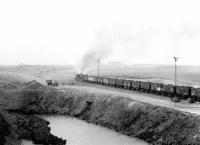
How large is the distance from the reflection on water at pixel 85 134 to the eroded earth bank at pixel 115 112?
1.48 metres

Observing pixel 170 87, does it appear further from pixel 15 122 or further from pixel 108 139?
pixel 15 122

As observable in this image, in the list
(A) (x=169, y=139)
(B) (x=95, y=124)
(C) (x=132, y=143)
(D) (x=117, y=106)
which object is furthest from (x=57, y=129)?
(A) (x=169, y=139)

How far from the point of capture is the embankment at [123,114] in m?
44.0

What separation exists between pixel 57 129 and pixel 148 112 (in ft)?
52.8

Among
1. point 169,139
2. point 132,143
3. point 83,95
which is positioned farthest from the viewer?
point 83,95

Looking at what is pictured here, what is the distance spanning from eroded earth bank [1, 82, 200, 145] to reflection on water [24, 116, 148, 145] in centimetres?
148

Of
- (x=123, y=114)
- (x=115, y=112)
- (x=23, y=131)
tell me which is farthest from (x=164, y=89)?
(x=23, y=131)

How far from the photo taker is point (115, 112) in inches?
2311

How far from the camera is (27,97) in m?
78.4

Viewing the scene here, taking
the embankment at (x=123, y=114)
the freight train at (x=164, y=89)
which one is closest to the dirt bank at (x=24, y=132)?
the embankment at (x=123, y=114)

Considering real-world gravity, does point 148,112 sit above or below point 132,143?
above

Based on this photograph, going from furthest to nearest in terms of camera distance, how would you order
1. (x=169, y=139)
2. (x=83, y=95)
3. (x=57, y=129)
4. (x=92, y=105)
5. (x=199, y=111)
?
(x=83, y=95) → (x=92, y=105) → (x=57, y=129) → (x=199, y=111) → (x=169, y=139)

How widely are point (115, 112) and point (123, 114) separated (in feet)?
8.42

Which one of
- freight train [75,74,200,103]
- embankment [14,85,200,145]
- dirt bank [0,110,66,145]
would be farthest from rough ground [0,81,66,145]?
freight train [75,74,200,103]
